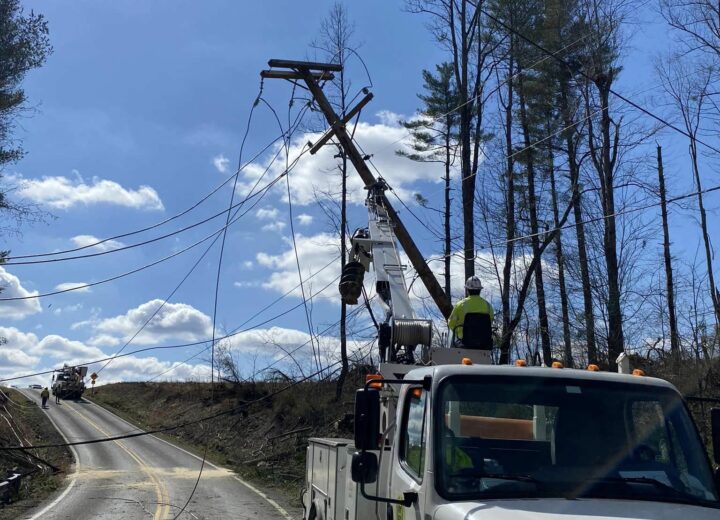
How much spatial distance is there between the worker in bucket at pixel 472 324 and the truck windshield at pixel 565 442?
350 centimetres

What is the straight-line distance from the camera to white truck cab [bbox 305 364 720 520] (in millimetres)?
4184

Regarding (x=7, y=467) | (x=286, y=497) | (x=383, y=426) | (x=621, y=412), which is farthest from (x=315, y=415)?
(x=621, y=412)

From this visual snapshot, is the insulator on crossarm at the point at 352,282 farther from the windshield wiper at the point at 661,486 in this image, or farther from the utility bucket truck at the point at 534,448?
the windshield wiper at the point at 661,486

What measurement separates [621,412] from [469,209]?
Result: 2307 cm

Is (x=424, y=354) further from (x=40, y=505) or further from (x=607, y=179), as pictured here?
(x=607, y=179)

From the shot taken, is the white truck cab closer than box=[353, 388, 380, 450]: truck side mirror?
Yes

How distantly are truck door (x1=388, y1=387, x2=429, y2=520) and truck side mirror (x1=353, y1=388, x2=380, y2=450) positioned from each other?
0.28 metres

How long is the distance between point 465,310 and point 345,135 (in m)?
8.60

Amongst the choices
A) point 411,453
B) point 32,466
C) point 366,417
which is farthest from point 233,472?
point 366,417

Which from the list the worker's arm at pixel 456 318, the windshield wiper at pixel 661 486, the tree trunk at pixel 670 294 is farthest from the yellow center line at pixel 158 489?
the windshield wiper at pixel 661 486

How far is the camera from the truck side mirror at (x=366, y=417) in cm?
477

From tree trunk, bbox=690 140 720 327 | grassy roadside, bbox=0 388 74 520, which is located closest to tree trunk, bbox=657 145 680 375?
tree trunk, bbox=690 140 720 327

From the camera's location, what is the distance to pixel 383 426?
23.1 ft

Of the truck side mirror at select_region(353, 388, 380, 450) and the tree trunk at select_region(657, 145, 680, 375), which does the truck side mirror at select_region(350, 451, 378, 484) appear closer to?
the truck side mirror at select_region(353, 388, 380, 450)
